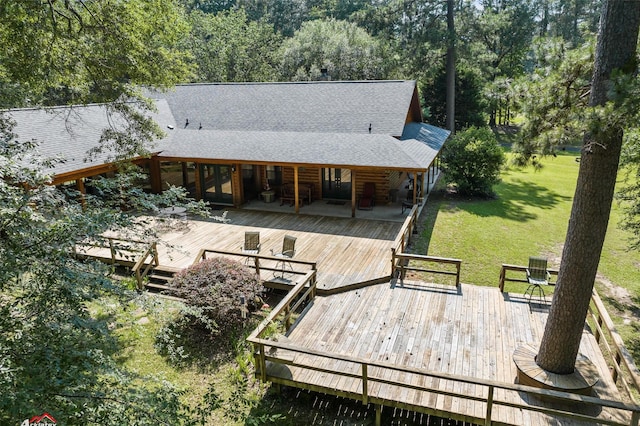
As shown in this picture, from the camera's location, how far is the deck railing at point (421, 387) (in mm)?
5664

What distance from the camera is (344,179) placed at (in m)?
17.7

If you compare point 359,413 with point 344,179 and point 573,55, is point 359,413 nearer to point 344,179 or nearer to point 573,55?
point 573,55

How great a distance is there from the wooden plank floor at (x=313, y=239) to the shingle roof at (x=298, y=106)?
4.70 meters

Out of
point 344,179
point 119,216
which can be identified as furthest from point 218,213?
point 119,216

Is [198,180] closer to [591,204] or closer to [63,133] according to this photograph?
[63,133]

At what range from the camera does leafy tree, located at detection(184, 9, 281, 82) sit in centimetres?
3650

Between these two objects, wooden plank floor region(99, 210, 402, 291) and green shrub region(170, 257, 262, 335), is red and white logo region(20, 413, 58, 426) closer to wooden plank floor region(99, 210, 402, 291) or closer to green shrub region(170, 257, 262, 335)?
green shrub region(170, 257, 262, 335)

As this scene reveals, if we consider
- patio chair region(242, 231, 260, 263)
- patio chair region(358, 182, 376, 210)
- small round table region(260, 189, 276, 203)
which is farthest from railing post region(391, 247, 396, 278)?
small round table region(260, 189, 276, 203)

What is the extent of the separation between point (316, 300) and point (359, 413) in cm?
305

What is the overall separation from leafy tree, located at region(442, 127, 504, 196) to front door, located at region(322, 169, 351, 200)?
18.7 feet

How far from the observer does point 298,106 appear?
1972 centimetres

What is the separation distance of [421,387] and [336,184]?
39.9 ft

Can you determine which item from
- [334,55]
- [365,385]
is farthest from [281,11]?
[365,385]

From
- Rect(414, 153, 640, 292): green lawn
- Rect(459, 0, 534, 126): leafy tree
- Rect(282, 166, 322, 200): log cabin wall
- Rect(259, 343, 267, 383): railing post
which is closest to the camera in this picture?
Rect(259, 343, 267, 383): railing post
